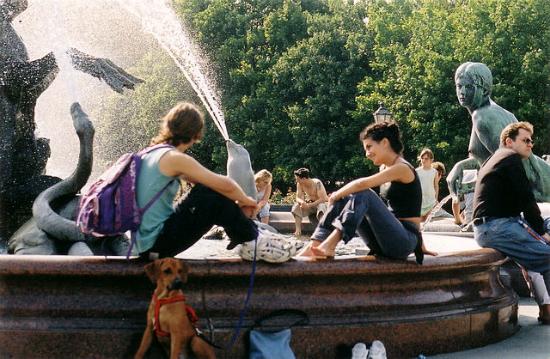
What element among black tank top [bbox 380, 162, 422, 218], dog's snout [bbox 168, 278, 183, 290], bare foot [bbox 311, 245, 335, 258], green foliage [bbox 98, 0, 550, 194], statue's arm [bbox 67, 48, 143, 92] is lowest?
green foliage [bbox 98, 0, 550, 194]

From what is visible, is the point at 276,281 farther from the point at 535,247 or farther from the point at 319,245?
the point at 535,247

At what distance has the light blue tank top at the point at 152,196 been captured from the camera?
4980 millimetres

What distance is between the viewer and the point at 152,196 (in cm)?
500

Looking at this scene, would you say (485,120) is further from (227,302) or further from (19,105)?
(227,302)

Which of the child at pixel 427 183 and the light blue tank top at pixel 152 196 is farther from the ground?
the light blue tank top at pixel 152 196

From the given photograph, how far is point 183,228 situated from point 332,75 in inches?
1319

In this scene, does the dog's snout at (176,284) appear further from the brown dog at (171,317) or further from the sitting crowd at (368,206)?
the sitting crowd at (368,206)

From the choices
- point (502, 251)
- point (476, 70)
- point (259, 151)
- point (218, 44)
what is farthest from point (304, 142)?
point (502, 251)

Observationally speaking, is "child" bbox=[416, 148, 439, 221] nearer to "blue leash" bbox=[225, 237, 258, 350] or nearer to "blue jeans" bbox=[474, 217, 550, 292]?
"blue jeans" bbox=[474, 217, 550, 292]

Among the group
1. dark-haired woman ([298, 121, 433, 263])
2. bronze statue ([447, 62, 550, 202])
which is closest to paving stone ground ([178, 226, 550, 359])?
dark-haired woman ([298, 121, 433, 263])

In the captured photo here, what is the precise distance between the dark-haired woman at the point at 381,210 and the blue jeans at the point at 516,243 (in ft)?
3.31

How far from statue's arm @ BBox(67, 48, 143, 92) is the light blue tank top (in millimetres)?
2937

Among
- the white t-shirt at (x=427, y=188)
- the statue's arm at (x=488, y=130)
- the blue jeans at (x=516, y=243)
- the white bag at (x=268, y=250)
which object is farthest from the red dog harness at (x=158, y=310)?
the white t-shirt at (x=427, y=188)

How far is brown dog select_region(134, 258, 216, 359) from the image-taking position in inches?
184
